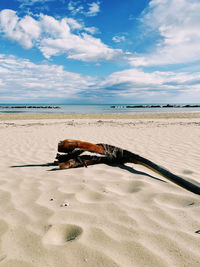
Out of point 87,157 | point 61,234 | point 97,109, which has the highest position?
point 97,109

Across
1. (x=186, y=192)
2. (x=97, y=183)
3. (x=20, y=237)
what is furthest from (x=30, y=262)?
(x=186, y=192)

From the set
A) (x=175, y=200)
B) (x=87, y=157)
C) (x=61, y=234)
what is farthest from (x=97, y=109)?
(x=61, y=234)

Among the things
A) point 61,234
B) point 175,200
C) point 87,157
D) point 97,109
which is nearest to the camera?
point 61,234

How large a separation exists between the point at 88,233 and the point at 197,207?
47.3 inches

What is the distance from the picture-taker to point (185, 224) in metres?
1.86

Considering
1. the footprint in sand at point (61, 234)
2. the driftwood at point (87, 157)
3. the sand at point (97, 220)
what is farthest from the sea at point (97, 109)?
the footprint in sand at point (61, 234)

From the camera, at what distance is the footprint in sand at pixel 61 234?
1699 mm

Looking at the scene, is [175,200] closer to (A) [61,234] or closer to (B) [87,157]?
(A) [61,234]

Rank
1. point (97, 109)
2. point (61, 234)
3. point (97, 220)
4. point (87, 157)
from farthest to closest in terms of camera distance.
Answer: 1. point (97, 109)
2. point (87, 157)
3. point (97, 220)
4. point (61, 234)

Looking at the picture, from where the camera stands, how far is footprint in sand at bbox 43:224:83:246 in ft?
5.57

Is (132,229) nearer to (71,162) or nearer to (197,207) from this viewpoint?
(197,207)

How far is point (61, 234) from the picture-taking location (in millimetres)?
1801

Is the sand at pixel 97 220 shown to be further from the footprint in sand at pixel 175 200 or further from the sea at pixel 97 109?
the sea at pixel 97 109

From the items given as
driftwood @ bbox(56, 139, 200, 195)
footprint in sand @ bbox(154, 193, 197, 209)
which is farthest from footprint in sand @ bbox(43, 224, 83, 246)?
driftwood @ bbox(56, 139, 200, 195)
